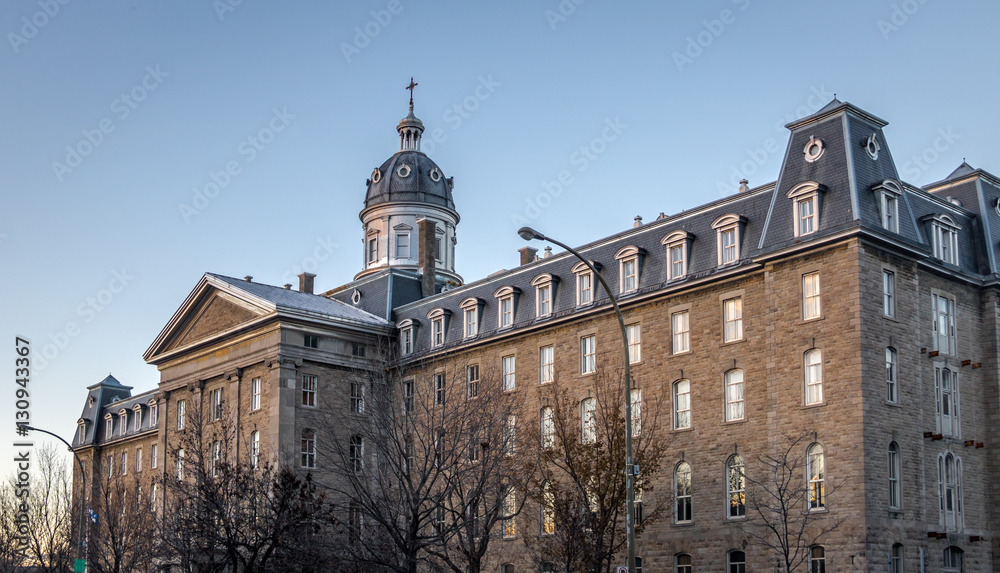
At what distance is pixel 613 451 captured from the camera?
41.3 meters

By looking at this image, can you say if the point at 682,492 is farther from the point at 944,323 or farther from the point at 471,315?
the point at 471,315

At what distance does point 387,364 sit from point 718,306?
54.6 ft

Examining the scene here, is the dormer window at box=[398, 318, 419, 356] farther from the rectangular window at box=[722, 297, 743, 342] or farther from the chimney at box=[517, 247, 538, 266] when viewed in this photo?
the rectangular window at box=[722, 297, 743, 342]

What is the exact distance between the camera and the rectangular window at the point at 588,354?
50.8 m

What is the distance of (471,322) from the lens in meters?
58.6

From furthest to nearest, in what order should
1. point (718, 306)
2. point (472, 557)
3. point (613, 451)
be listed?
point (718, 306), point (613, 451), point (472, 557)

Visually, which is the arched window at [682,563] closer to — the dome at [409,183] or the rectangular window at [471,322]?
the rectangular window at [471,322]

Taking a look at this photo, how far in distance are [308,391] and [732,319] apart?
79.5 ft

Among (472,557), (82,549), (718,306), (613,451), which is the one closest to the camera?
(472,557)

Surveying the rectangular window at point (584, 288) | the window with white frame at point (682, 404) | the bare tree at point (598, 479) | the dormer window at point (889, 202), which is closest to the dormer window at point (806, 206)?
the dormer window at point (889, 202)

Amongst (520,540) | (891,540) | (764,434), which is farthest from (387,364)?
(891,540)

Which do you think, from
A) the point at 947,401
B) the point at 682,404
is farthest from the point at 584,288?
the point at 947,401

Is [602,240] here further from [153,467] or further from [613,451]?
[153,467]

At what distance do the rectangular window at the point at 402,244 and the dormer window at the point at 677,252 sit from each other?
3243 centimetres
